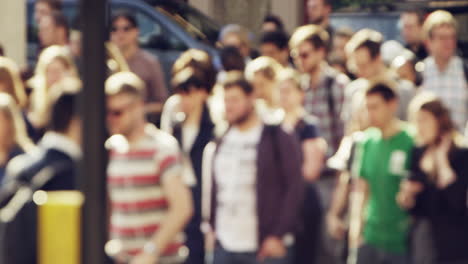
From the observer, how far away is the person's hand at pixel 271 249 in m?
8.30

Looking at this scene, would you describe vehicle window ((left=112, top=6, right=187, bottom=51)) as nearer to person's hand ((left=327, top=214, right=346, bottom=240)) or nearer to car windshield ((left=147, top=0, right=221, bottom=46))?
car windshield ((left=147, top=0, right=221, bottom=46))

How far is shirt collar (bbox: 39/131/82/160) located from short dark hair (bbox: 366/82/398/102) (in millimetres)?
2348

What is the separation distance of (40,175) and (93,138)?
185cm

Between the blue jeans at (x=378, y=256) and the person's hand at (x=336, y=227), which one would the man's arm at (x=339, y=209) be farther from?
the blue jeans at (x=378, y=256)

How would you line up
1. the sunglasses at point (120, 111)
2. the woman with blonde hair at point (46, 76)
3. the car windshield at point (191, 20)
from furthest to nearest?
the car windshield at point (191, 20) < the woman with blonde hair at point (46, 76) < the sunglasses at point (120, 111)

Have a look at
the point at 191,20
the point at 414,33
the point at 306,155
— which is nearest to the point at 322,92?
the point at 306,155

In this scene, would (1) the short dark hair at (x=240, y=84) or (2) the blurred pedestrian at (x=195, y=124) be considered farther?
(2) the blurred pedestrian at (x=195, y=124)

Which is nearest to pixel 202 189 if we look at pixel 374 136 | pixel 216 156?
pixel 216 156

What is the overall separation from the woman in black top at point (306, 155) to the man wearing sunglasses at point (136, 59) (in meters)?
1.91

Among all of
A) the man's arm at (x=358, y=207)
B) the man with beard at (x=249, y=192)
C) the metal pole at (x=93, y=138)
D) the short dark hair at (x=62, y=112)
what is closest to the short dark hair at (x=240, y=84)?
the man with beard at (x=249, y=192)

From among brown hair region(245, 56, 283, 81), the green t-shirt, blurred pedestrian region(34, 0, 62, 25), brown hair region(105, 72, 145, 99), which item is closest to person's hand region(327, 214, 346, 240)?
the green t-shirt

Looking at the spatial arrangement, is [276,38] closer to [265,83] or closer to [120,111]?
[265,83]

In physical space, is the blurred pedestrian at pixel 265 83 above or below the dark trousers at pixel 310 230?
above

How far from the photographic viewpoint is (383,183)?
8812 millimetres
